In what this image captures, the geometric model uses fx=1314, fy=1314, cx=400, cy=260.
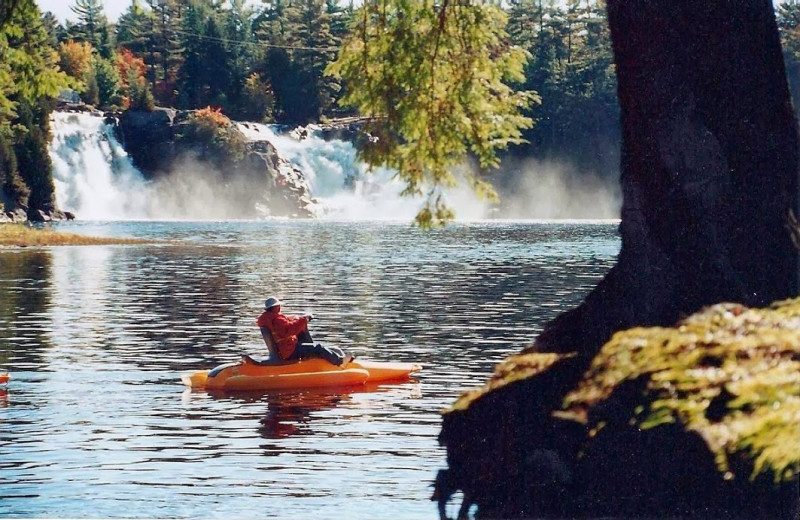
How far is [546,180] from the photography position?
128 meters

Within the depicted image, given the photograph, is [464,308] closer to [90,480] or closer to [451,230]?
[90,480]

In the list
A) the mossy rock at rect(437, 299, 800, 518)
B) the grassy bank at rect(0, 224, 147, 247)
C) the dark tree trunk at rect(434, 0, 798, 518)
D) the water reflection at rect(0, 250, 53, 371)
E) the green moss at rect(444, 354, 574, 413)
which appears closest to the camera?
the mossy rock at rect(437, 299, 800, 518)

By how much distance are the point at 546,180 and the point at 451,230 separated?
35.5 m

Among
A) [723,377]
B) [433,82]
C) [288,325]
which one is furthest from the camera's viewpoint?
[288,325]

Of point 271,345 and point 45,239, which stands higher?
point 271,345

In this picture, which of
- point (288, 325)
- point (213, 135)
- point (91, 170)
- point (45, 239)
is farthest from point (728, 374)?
point (213, 135)

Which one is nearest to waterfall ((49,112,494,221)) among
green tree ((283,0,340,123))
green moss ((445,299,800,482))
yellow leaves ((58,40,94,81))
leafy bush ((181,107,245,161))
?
leafy bush ((181,107,245,161))

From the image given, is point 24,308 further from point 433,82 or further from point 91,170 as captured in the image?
point 91,170

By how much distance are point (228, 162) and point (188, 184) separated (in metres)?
3.95

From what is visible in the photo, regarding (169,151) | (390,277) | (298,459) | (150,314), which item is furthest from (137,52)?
(298,459)

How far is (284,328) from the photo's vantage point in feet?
65.3

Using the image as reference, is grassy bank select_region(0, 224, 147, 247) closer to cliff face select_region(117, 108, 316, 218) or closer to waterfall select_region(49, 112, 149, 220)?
waterfall select_region(49, 112, 149, 220)

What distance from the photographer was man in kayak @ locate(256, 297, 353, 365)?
19.6 m

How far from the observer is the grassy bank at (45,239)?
215ft
